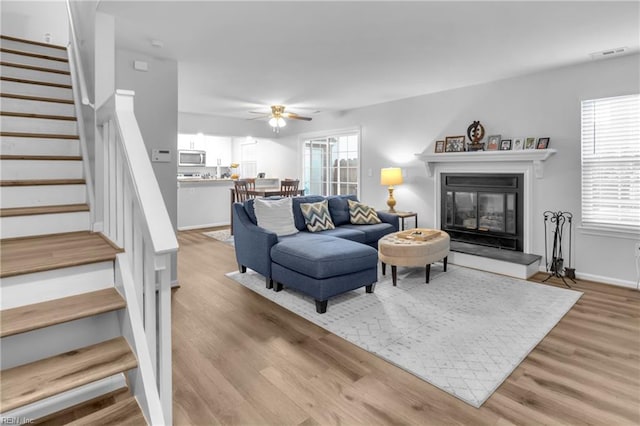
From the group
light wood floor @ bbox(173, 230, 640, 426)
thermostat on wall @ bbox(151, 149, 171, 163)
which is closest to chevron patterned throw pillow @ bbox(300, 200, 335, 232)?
light wood floor @ bbox(173, 230, 640, 426)

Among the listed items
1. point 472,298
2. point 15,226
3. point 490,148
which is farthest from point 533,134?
point 15,226

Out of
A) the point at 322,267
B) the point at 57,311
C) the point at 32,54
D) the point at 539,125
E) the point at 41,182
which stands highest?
the point at 32,54

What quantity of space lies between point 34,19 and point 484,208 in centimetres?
651

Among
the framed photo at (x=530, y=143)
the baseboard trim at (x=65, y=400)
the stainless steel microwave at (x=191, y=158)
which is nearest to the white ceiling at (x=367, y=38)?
the framed photo at (x=530, y=143)

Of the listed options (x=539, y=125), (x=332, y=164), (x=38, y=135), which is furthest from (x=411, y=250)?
(x=332, y=164)

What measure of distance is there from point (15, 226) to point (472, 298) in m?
3.69

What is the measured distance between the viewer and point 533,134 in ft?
14.8

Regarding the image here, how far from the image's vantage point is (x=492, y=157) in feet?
15.5

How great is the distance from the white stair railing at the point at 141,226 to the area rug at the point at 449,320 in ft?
4.97

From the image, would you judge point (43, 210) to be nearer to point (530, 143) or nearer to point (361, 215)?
point (361, 215)

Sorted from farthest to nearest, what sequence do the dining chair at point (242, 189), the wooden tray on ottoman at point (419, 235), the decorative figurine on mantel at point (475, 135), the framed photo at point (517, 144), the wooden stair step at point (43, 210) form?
1. the dining chair at point (242, 189)
2. the decorative figurine on mantel at point (475, 135)
3. the framed photo at point (517, 144)
4. the wooden tray on ottoman at point (419, 235)
5. the wooden stair step at point (43, 210)

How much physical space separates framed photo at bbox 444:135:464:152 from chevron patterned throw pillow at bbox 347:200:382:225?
1.46 meters

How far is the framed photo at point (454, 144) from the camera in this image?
5192mm

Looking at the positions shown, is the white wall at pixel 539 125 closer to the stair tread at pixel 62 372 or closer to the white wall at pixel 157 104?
the white wall at pixel 157 104
